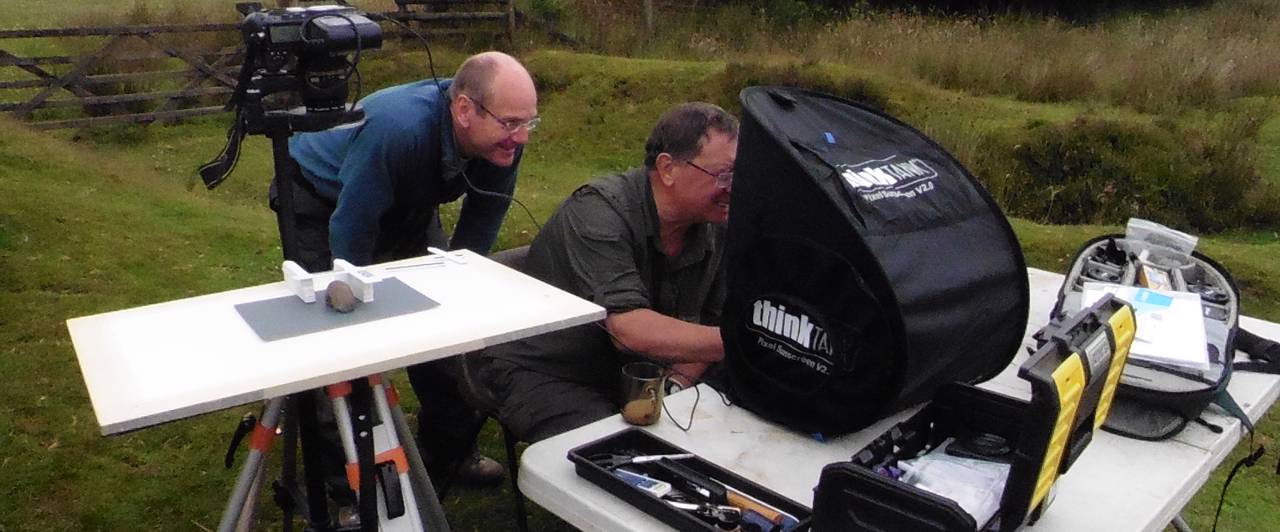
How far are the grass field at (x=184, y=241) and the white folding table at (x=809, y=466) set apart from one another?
1271mm

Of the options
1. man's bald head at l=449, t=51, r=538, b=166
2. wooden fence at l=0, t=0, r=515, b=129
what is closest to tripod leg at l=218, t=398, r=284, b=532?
man's bald head at l=449, t=51, r=538, b=166

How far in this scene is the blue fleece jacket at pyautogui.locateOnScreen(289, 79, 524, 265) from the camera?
2.75m

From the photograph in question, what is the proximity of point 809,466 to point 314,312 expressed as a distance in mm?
986

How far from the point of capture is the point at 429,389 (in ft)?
10.3

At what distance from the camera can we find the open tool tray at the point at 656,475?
147 cm

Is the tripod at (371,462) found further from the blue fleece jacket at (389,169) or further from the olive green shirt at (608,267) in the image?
the blue fleece jacket at (389,169)

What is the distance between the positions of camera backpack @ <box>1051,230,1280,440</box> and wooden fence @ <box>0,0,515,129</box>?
8.71m

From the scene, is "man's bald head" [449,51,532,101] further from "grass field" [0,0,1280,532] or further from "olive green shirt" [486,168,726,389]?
"grass field" [0,0,1280,532]

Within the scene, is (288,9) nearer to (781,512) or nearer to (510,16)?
(781,512)

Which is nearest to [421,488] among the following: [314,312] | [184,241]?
[314,312]

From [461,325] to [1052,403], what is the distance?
1.05 metres

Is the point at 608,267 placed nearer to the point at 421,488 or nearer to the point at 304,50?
the point at 421,488

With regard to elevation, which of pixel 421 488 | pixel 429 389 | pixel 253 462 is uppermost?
pixel 253 462

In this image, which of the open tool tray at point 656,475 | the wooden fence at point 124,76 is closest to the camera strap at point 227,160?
the open tool tray at point 656,475
